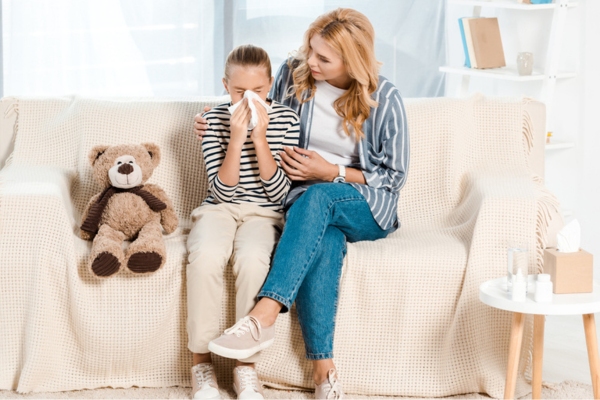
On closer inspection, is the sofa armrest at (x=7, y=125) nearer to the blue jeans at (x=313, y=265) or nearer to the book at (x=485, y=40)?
the blue jeans at (x=313, y=265)

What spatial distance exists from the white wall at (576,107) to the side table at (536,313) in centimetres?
134

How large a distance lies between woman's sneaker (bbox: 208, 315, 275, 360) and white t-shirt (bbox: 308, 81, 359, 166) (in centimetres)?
60

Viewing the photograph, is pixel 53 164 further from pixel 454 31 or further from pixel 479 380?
pixel 454 31

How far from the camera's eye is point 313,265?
1.99 m

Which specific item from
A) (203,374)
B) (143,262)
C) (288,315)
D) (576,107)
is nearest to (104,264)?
(143,262)

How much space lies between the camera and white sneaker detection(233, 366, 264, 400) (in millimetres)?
1932

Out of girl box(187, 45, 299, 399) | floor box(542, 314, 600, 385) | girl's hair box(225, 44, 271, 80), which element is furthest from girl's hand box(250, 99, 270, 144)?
floor box(542, 314, 600, 385)

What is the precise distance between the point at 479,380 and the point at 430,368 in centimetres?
13

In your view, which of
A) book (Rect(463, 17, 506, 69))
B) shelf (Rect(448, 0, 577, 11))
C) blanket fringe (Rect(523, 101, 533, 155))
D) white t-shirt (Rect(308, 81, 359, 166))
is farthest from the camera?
book (Rect(463, 17, 506, 69))

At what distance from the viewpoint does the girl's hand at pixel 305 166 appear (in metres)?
2.17

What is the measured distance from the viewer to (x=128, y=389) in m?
2.11

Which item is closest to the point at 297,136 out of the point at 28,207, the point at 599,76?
the point at 28,207

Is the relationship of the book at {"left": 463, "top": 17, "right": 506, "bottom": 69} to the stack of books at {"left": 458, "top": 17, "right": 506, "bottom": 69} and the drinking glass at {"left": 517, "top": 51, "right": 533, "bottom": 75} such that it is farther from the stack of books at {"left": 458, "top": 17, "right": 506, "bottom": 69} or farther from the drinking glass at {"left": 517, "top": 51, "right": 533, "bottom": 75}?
the drinking glass at {"left": 517, "top": 51, "right": 533, "bottom": 75}

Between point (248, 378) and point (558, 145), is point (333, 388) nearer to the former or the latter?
point (248, 378)
